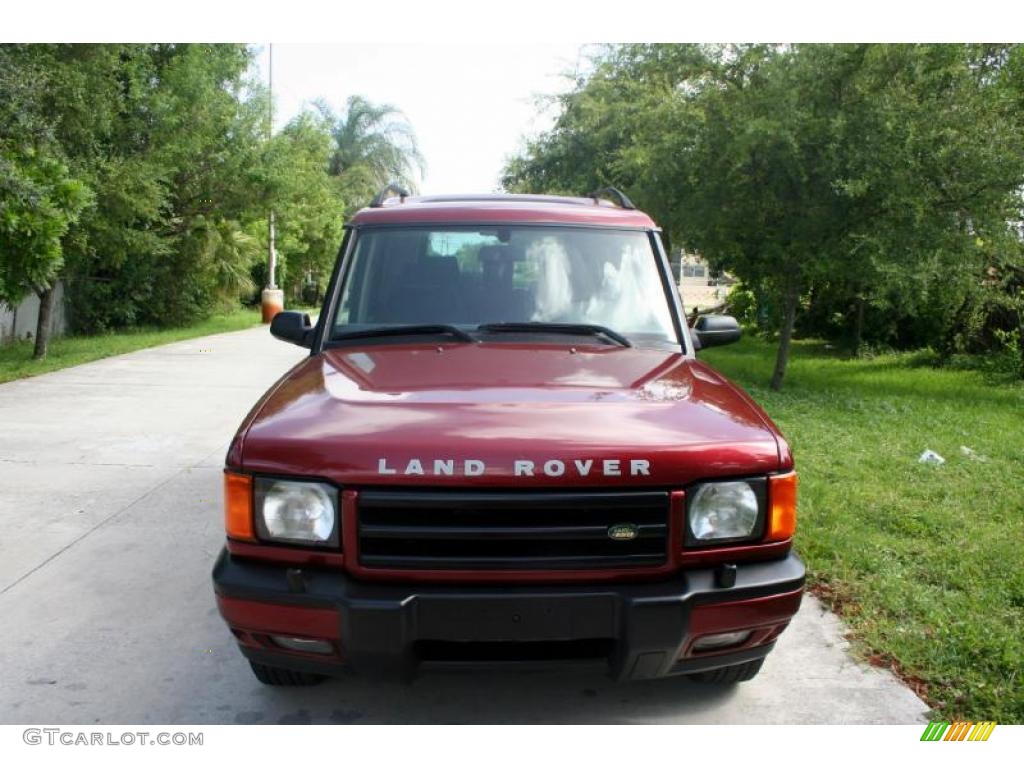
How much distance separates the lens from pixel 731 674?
3.55 metres

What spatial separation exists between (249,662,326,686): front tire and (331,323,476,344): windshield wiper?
1.38 m

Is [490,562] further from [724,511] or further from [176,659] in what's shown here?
[176,659]

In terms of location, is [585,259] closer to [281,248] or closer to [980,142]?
[980,142]

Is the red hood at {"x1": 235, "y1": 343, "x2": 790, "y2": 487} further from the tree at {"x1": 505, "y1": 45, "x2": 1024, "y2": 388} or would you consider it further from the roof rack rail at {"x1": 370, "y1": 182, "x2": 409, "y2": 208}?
the tree at {"x1": 505, "y1": 45, "x2": 1024, "y2": 388}

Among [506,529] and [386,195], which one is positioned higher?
[386,195]

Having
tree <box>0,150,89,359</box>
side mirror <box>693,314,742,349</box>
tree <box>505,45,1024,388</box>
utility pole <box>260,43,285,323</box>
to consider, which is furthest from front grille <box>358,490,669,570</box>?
utility pole <box>260,43,285,323</box>

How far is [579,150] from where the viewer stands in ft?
80.6

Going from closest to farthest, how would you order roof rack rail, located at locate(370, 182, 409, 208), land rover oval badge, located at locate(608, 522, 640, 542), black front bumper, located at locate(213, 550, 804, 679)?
black front bumper, located at locate(213, 550, 804, 679) < land rover oval badge, located at locate(608, 522, 640, 542) < roof rack rail, located at locate(370, 182, 409, 208)

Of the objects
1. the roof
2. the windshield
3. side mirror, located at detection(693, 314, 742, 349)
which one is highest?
the roof

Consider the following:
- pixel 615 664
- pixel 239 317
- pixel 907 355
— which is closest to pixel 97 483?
pixel 615 664

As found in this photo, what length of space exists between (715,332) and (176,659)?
9.10ft

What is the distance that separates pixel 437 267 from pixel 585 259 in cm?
66

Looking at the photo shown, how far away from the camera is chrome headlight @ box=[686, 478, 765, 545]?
9.63 ft
